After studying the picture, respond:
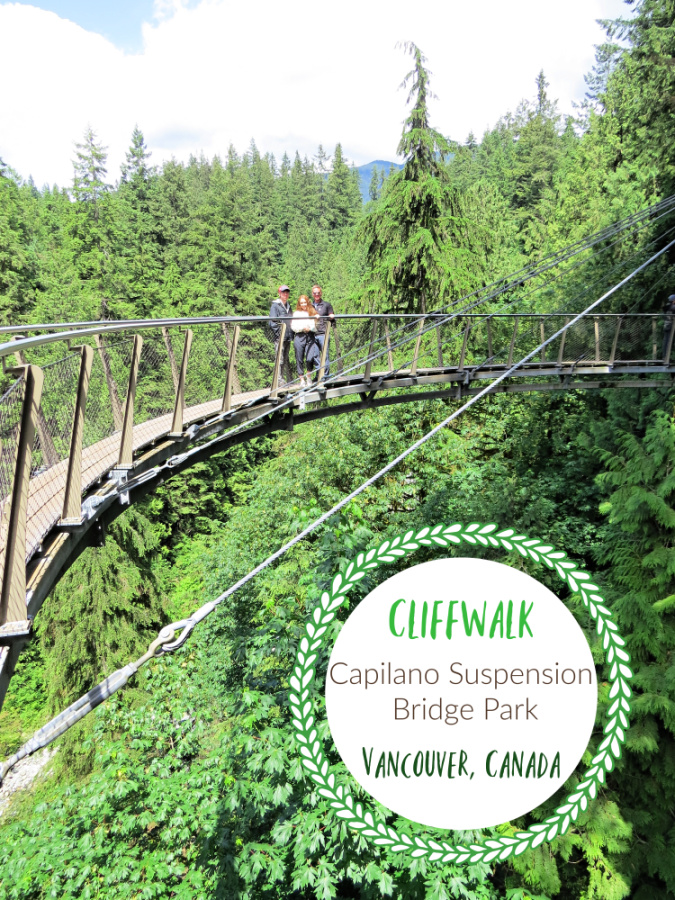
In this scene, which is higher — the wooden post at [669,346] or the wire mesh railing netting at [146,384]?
the wooden post at [669,346]

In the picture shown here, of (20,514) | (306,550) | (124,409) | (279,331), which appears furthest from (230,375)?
(306,550)

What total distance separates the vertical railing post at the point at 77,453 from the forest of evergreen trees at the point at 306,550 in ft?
7.81

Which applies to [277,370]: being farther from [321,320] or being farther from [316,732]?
[316,732]

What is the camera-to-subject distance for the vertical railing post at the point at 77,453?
2.96 metres

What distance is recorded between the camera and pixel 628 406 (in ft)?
31.6

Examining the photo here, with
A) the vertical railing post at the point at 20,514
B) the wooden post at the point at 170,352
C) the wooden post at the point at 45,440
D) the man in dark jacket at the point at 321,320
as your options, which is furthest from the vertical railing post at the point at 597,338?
the vertical railing post at the point at 20,514

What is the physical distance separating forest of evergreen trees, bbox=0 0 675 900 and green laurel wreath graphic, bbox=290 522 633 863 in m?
0.28

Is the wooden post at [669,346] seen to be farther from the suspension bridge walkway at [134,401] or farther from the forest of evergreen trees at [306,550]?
the forest of evergreen trees at [306,550]

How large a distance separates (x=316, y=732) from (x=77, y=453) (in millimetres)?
2691

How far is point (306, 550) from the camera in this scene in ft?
35.3

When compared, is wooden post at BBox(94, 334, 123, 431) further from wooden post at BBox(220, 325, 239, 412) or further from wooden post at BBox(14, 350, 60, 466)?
wooden post at BBox(220, 325, 239, 412)

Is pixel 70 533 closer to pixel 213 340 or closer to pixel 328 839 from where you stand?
pixel 213 340

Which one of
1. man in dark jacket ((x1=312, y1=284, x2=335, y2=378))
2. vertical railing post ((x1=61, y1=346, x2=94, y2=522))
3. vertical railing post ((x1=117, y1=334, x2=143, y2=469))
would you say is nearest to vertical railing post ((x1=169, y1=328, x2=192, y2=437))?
vertical railing post ((x1=117, y1=334, x2=143, y2=469))

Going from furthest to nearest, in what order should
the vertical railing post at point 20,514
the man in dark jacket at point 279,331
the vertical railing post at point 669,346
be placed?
the vertical railing post at point 669,346, the man in dark jacket at point 279,331, the vertical railing post at point 20,514
